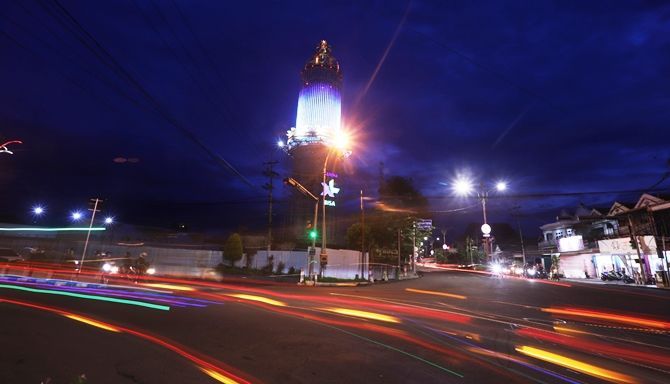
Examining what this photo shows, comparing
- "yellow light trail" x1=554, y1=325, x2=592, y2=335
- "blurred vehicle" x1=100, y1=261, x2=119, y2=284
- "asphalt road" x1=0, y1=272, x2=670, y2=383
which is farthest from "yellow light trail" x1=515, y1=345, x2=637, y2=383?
"blurred vehicle" x1=100, y1=261, x2=119, y2=284

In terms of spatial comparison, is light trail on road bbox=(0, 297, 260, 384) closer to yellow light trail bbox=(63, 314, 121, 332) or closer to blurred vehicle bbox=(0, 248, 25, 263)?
yellow light trail bbox=(63, 314, 121, 332)

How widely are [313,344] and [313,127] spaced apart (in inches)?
2263

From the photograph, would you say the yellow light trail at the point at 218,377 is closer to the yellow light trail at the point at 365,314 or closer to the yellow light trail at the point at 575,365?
the yellow light trail at the point at 575,365

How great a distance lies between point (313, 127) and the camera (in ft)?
207

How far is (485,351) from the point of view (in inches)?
295

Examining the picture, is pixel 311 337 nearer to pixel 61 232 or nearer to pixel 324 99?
pixel 324 99

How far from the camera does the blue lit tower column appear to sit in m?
63.1

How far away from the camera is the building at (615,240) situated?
114ft

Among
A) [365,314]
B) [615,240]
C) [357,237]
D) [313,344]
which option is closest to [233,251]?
[357,237]

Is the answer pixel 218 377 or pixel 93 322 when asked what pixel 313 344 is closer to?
pixel 218 377

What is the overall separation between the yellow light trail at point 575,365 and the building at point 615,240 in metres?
33.4

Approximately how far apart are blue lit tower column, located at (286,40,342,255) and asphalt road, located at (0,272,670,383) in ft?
165

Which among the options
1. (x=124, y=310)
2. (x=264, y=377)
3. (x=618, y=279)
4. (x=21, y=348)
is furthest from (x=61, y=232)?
(x=618, y=279)

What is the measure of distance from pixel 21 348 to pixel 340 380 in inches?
251
